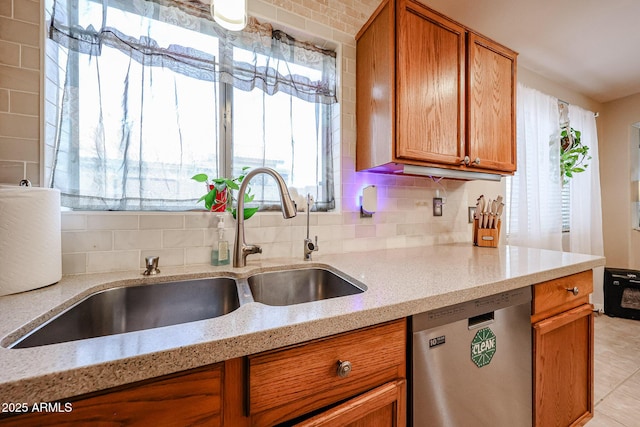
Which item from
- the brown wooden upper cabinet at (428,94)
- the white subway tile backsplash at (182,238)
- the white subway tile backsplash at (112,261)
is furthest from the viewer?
the brown wooden upper cabinet at (428,94)

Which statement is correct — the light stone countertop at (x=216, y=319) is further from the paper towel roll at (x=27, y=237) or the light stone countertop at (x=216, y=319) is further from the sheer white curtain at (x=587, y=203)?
the sheer white curtain at (x=587, y=203)

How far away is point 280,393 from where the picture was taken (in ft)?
1.85

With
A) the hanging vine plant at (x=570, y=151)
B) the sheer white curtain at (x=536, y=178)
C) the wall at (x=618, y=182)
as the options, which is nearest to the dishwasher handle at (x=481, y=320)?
the sheer white curtain at (x=536, y=178)

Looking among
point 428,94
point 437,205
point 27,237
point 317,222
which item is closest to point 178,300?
point 27,237

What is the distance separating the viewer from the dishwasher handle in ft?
2.85

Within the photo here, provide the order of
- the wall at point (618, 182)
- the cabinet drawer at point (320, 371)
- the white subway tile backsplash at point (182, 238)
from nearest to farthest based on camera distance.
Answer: the cabinet drawer at point (320, 371) < the white subway tile backsplash at point (182, 238) < the wall at point (618, 182)

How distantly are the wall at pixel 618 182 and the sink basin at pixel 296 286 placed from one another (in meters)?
4.06

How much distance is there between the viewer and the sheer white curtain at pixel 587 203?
2.80 metres

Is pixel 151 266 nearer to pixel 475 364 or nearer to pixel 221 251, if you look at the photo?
pixel 221 251

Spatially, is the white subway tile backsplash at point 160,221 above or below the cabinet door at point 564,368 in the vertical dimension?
above

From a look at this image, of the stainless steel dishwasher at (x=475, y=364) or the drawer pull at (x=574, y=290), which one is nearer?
the stainless steel dishwasher at (x=475, y=364)

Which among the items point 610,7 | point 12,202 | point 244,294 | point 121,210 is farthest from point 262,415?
point 610,7

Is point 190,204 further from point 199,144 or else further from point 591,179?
point 591,179

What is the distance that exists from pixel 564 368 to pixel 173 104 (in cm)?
211
